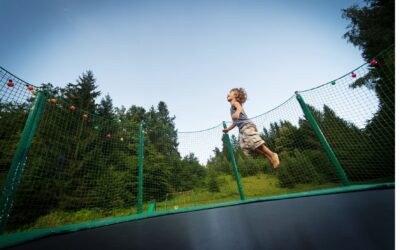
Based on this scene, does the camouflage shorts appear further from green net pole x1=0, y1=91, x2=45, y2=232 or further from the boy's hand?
green net pole x1=0, y1=91, x2=45, y2=232

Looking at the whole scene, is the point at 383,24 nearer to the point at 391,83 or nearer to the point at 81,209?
the point at 391,83

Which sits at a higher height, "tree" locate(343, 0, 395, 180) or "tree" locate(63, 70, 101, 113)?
"tree" locate(63, 70, 101, 113)

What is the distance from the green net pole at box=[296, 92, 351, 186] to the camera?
2.15 m

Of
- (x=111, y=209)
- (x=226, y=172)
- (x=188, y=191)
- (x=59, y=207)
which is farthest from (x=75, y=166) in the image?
(x=226, y=172)

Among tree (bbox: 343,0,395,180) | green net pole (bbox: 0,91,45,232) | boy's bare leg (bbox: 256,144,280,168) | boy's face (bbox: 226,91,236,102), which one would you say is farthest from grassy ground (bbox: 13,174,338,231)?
green net pole (bbox: 0,91,45,232)

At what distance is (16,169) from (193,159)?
2990 mm

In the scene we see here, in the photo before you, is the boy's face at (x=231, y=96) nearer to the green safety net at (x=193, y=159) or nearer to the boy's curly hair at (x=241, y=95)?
the boy's curly hair at (x=241, y=95)

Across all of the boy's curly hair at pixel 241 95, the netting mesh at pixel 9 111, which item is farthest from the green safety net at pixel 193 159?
the boy's curly hair at pixel 241 95

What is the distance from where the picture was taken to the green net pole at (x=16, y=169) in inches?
51.9

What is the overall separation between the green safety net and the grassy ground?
26 mm

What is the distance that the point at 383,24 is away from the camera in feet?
17.0

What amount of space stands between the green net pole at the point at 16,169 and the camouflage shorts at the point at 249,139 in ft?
6.95

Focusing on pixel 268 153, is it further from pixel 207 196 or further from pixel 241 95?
pixel 207 196

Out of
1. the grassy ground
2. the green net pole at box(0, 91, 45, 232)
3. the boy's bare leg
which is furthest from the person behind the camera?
the grassy ground
